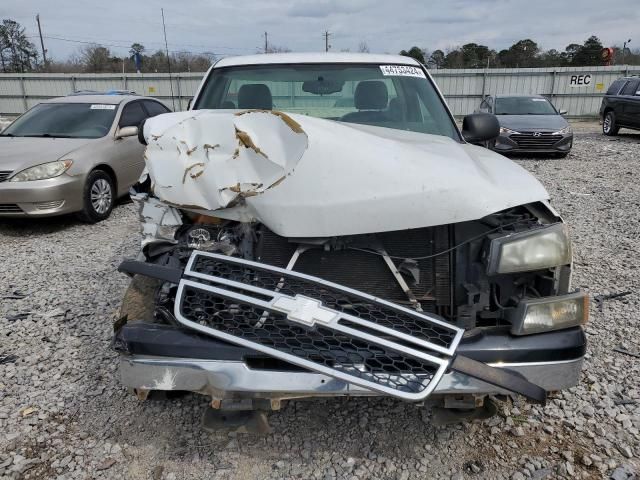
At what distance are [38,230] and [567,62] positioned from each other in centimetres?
4430

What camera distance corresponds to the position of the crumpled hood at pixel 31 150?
588cm

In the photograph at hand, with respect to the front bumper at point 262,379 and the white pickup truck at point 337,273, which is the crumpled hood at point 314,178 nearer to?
the white pickup truck at point 337,273

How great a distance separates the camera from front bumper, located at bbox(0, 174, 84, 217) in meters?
5.75

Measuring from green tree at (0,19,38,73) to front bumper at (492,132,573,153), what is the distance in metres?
48.2

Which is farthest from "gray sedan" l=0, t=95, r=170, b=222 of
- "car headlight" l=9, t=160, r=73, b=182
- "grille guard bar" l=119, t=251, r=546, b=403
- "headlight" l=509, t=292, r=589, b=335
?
"headlight" l=509, t=292, r=589, b=335

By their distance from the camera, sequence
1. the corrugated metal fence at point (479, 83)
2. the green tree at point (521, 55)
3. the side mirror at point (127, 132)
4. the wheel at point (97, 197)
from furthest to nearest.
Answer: the green tree at point (521, 55) → the corrugated metal fence at point (479, 83) → the side mirror at point (127, 132) → the wheel at point (97, 197)

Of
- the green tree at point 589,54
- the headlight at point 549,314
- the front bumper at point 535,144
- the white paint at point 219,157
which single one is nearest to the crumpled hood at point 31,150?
the white paint at point 219,157

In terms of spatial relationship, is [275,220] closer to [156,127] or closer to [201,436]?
[156,127]

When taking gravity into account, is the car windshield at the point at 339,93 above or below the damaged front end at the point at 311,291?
above

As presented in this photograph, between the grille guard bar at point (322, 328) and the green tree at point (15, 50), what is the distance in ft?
175

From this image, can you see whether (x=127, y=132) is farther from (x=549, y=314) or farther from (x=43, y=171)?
(x=549, y=314)

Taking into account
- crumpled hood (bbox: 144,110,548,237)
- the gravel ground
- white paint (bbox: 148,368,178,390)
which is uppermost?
crumpled hood (bbox: 144,110,548,237)

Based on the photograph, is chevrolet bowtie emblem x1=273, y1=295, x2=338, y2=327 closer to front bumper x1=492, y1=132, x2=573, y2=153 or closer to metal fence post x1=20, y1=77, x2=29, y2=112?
front bumper x1=492, y1=132, x2=573, y2=153

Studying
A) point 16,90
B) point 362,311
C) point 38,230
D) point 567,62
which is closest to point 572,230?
point 362,311
